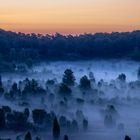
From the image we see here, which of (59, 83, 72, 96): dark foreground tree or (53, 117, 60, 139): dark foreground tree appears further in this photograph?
(59, 83, 72, 96): dark foreground tree

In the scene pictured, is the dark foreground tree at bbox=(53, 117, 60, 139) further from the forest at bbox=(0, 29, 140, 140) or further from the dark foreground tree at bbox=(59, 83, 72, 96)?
the dark foreground tree at bbox=(59, 83, 72, 96)

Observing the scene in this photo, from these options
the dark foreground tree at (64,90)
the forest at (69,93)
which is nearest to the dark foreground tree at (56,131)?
the forest at (69,93)

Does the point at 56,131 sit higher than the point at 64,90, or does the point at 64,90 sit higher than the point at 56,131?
the point at 56,131

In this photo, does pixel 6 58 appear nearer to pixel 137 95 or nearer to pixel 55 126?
pixel 137 95

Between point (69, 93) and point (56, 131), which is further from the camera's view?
→ point (69, 93)

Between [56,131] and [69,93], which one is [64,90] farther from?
[56,131]

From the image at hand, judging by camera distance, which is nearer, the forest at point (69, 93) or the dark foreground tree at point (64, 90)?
the forest at point (69, 93)

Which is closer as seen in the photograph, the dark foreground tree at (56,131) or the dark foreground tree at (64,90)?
the dark foreground tree at (56,131)

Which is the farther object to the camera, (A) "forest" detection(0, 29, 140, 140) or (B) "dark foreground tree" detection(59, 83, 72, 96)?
(B) "dark foreground tree" detection(59, 83, 72, 96)

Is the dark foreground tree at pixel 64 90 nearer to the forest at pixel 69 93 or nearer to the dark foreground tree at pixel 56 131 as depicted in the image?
the forest at pixel 69 93

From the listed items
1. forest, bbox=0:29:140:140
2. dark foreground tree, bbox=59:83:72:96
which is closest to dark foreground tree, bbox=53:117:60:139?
forest, bbox=0:29:140:140

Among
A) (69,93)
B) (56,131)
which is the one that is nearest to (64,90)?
(69,93)

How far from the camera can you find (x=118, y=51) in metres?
129

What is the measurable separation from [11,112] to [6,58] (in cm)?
6361
